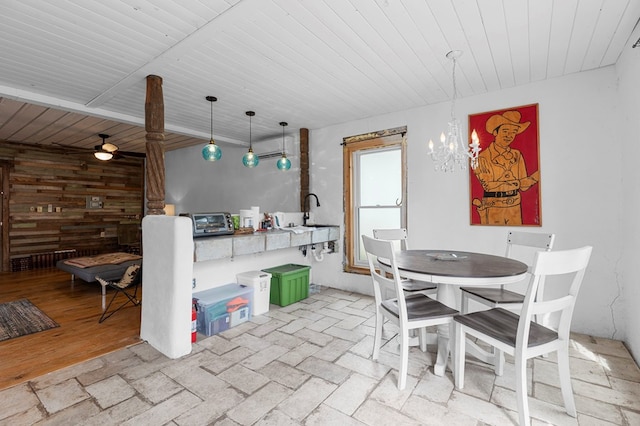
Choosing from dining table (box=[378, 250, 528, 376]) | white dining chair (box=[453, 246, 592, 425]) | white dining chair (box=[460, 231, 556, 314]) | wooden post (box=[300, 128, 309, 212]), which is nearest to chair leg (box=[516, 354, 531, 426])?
white dining chair (box=[453, 246, 592, 425])

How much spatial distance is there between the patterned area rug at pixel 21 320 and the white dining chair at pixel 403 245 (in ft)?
12.6

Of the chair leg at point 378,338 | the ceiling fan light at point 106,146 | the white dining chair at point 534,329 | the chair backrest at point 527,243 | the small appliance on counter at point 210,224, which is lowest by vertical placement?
the chair leg at point 378,338

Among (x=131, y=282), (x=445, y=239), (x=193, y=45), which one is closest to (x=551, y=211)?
(x=445, y=239)

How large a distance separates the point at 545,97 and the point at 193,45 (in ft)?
11.9

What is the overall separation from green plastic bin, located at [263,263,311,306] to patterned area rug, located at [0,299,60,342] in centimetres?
247

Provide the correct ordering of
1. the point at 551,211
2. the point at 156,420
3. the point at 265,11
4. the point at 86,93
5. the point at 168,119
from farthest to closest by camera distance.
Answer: the point at 168,119 < the point at 86,93 < the point at 551,211 < the point at 265,11 < the point at 156,420

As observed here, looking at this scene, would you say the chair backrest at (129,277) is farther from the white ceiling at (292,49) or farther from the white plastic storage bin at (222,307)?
the white ceiling at (292,49)

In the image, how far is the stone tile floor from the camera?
1.88 meters

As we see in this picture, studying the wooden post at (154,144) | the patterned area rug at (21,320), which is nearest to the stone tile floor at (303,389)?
the patterned area rug at (21,320)

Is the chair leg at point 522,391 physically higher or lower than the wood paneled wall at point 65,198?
lower

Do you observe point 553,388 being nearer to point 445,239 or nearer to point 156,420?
point 445,239

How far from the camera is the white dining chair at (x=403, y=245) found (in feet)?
9.46

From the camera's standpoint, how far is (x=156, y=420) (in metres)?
1.85

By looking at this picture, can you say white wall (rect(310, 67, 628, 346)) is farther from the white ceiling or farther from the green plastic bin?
the green plastic bin
